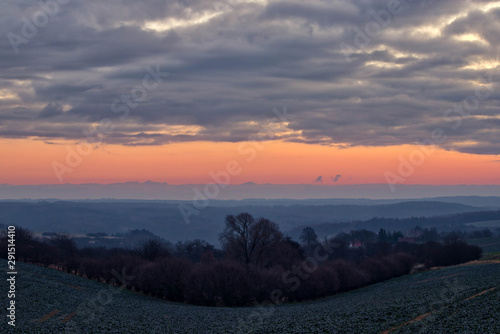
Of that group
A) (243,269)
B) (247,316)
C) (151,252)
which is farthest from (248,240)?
(247,316)

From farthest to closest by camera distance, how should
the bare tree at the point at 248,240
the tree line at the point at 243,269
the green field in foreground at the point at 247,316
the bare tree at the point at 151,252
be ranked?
the bare tree at the point at 151,252
the bare tree at the point at 248,240
the tree line at the point at 243,269
the green field in foreground at the point at 247,316

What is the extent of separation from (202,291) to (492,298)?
1791 inches

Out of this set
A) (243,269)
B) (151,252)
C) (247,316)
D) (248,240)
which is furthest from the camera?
(151,252)

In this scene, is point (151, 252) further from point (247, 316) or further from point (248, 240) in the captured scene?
point (247, 316)

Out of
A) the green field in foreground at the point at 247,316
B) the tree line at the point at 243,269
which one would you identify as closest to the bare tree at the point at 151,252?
the tree line at the point at 243,269

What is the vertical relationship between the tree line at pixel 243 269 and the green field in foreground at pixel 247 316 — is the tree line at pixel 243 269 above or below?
below

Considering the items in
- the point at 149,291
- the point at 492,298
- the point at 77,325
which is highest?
the point at 492,298

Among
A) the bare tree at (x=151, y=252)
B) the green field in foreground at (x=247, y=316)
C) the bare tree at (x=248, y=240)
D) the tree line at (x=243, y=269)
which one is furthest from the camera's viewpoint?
the bare tree at (x=151, y=252)

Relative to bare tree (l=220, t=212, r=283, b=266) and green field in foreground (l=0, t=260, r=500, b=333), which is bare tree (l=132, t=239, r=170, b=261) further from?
green field in foreground (l=0, t=260, r=500, b=333)

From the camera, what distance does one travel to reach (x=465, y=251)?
11188 cm

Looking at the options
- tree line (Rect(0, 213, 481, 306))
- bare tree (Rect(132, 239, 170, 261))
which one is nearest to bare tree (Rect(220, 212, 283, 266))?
tree line (Rect(0, 213, 481, 306))

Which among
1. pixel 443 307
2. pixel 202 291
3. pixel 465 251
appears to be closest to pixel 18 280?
pixel 202 291

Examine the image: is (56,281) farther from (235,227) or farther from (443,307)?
(443,307)

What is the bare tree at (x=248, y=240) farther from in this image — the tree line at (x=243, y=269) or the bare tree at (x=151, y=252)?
the bare tree at (x=151, y=252)
